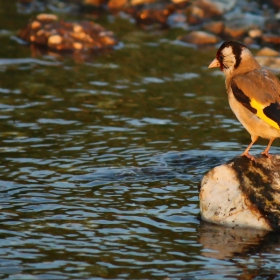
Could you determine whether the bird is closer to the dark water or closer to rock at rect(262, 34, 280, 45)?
the dark water

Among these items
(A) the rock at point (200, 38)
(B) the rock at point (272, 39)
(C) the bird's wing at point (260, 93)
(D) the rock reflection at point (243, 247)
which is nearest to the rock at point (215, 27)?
(A) the rock at point (200, 38)

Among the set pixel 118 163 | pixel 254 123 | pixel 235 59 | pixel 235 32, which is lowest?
pixel 118 163

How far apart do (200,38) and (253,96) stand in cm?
684

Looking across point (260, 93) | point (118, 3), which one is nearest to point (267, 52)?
point (118, 3)

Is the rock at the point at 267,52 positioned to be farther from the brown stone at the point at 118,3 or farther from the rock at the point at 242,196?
the rock at the point at 242,196

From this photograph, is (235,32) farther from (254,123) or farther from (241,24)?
(254,123)

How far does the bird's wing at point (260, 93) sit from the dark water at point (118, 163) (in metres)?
1.09

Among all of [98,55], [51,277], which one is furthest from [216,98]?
[51,277]

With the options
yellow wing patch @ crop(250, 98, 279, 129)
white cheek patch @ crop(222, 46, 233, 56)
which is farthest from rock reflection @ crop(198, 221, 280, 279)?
white cheek patch @ crop(222, 46, 233, 56)

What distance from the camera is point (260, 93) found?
7664 millimetres

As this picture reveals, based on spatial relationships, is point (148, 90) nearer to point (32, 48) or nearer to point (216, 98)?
point (216, 98)

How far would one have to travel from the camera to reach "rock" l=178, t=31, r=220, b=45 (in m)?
14.3

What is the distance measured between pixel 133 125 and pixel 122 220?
321cm

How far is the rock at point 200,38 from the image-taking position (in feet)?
47.0
